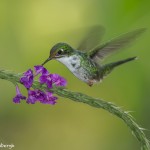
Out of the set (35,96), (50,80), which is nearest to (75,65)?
(50,80)

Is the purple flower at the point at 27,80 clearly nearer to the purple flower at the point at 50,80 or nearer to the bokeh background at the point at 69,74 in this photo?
the purple flower at the point at 50,80

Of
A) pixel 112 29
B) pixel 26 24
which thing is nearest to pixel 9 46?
pixel 26 24

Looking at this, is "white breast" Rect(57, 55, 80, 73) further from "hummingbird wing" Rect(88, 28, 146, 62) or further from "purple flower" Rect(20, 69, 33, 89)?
"purple flower" Rect(20, 69, 33, 89)

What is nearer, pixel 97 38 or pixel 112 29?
pixel 97 38

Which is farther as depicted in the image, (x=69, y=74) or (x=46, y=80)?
(x=69, y=74)

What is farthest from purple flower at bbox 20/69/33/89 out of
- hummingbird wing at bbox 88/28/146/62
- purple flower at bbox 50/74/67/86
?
hummingbird wing at bbox 88/28/146/62

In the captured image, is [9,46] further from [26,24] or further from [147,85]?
[147,85]

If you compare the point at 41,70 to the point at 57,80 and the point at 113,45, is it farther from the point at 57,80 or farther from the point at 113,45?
the point at 113,45
